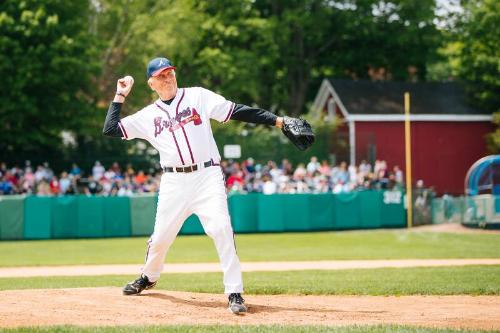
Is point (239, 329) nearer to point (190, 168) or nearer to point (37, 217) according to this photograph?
point (190, 168)

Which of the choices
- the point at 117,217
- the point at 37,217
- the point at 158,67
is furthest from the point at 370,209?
the point at 158,67

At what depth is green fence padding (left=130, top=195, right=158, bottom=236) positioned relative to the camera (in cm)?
2472

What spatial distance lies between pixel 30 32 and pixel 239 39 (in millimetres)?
15352

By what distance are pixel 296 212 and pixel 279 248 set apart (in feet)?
19.9

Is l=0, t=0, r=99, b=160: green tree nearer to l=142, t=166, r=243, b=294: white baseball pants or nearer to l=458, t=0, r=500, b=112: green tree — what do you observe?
l=458, t=0, r=500, b=112: green tree

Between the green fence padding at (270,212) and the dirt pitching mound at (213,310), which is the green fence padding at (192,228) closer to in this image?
the green fence padding at (270,212)

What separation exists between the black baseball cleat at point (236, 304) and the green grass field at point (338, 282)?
7.42 ft

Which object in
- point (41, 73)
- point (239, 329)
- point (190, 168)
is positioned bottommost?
point (239, 329)

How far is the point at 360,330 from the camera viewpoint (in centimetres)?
717

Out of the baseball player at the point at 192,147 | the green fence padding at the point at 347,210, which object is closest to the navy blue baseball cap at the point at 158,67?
the baseball player at the point at 192,147

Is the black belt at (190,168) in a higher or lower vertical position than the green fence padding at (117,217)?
higher

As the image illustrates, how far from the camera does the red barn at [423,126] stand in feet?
126

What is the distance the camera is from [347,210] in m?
26.8

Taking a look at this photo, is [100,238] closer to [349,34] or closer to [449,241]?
[449,241]
